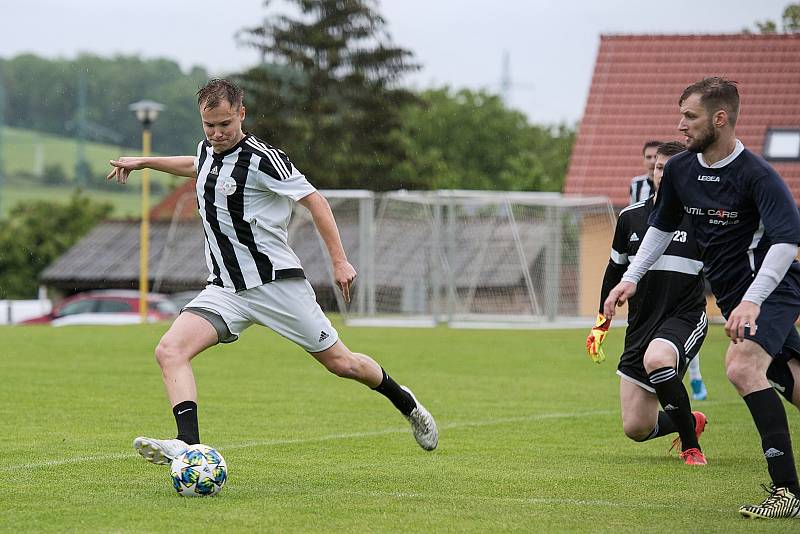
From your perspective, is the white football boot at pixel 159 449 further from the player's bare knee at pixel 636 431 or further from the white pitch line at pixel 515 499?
the player's bare knee at pixel 636 431

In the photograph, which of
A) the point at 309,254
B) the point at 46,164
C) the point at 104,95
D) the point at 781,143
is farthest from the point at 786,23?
the point at 46,164

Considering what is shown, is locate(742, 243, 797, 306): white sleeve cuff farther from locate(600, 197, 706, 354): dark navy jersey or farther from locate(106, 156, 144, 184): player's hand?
locate(106, 156, 144, 184): player's hand

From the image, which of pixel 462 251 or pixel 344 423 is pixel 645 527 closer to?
pixel 344 423

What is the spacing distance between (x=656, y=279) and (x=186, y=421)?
373 centimetres

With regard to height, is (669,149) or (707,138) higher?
(707,138)

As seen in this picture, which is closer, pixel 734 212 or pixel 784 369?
pixel 734 212

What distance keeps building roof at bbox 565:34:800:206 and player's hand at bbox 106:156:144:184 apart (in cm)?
2749

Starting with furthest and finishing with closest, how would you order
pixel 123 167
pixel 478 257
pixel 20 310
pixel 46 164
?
pixel 46 164 → pixel 20 310 → pixel 478 257 → pixel 123 167

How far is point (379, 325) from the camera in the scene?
28.4m

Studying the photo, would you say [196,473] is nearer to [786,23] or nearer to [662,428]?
[662,428]

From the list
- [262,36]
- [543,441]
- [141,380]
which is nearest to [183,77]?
[262,36]

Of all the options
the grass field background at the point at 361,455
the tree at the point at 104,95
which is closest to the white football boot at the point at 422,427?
the grass field background at the point at 361,455

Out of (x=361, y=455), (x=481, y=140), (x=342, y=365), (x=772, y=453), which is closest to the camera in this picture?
(x=772, y=453)

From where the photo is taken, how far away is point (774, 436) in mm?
6715
